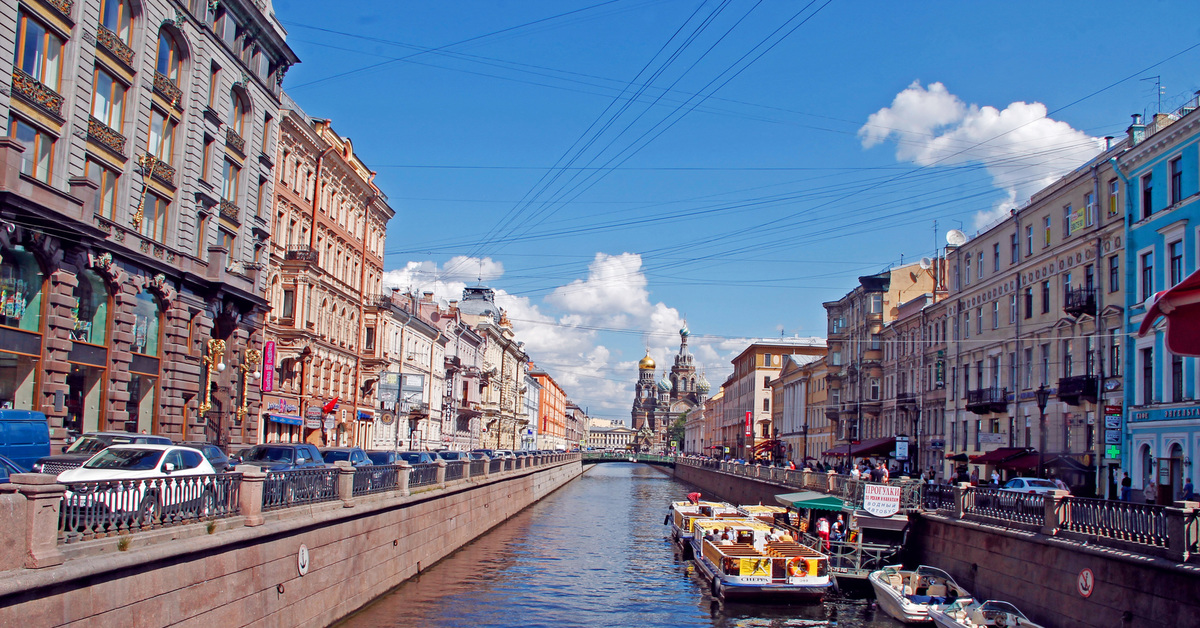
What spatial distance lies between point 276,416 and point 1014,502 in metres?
31.2

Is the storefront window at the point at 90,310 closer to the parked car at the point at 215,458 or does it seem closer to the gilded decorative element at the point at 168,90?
the gilded decorative element at the point at 168,90

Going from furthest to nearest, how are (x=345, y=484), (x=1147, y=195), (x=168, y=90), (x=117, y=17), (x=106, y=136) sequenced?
(x=1147, y=195) < (x=168, y=90) < (x=117, y=17) < (x=106, y=136) < (x=345, y=484)

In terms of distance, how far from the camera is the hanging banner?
40562 mm

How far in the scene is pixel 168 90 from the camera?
31188 mm

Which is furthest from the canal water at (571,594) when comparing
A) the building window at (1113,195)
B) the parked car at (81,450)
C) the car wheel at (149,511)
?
the building window at (1113,195)

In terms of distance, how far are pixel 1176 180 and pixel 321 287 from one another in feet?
124

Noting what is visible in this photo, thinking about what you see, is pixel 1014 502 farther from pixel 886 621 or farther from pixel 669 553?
pixel 669 553

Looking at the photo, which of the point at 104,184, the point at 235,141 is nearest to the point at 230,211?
the point at 235,141

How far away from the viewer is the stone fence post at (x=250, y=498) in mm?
15250

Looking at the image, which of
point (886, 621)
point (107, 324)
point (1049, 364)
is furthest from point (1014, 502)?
point (107, 324)

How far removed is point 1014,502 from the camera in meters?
22.5

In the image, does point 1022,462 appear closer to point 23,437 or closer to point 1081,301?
point 1081,301

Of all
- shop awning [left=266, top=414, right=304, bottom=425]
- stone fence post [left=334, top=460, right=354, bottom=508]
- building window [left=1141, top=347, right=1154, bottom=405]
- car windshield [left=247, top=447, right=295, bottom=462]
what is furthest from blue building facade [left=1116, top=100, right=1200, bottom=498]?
shop awning [left=266, top=414, right=304, bottom=425]

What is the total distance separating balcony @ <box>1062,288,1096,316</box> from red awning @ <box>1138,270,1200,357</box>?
2906cm
